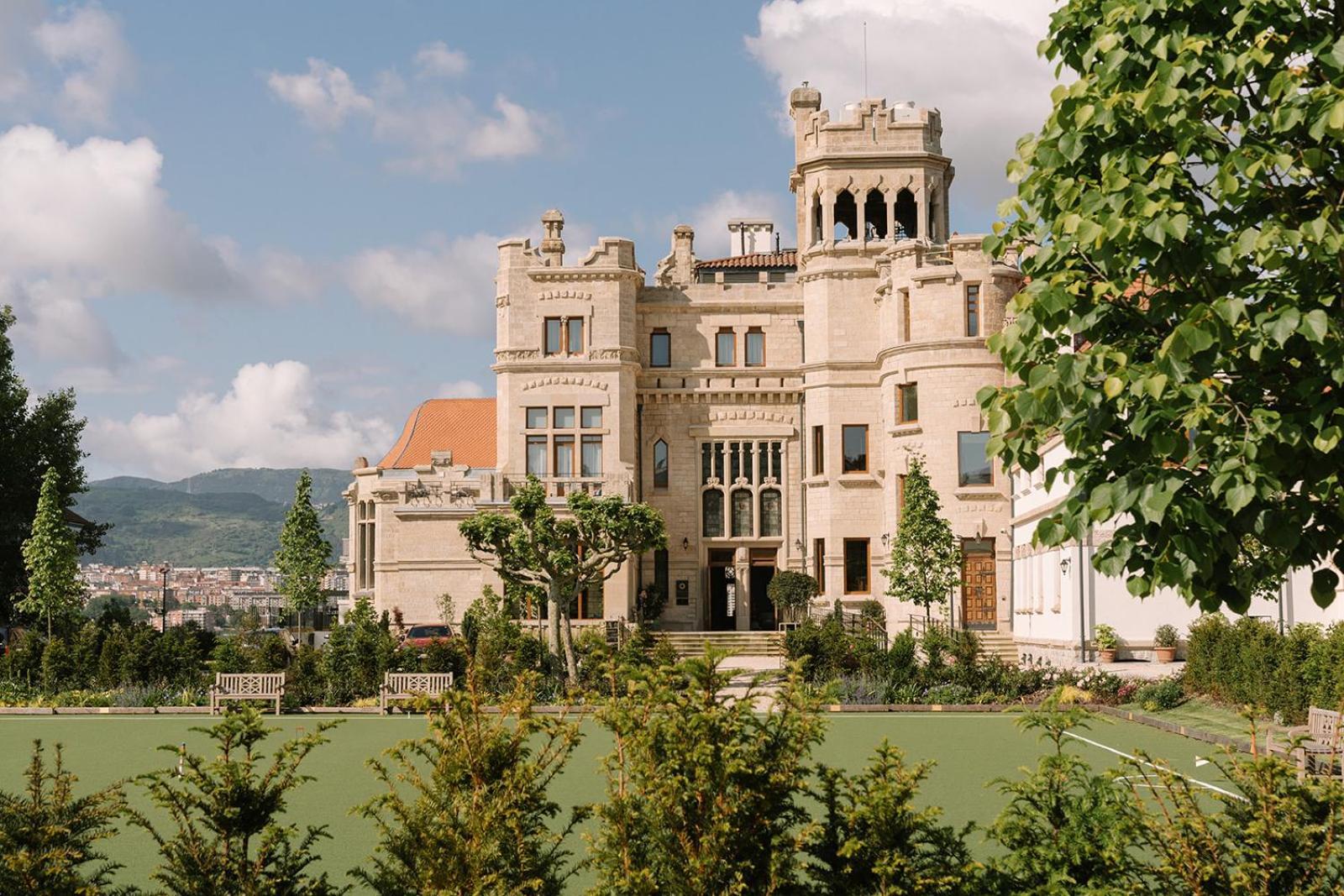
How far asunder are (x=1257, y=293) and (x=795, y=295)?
45.0 m

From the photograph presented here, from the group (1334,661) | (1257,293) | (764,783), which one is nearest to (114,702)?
(1334,661)

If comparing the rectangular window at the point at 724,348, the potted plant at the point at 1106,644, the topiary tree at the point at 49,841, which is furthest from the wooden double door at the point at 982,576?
the topiary tree at the point at 49,841

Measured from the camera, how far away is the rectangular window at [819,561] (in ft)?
161

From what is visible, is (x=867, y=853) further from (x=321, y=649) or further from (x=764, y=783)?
(x=321, y=649)

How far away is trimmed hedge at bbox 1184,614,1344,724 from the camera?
75.3 ft

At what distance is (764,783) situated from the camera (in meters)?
7.93

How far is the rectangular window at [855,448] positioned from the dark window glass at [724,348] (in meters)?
5.47

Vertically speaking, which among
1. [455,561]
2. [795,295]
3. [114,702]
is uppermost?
[795,295]

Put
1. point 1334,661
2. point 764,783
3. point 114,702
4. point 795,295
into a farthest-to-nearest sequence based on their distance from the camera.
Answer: point 795,295, point 114,702, point 1334,661, point 764,783

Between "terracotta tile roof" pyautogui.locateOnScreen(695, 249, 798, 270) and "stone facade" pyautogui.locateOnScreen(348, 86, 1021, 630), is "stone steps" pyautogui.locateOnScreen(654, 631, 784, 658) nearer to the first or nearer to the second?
"stone facade" pyautogui.locateOnScreen(348, 86, 1021, 630)

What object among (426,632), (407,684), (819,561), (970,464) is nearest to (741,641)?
(819,561)

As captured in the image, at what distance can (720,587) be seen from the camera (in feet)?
172

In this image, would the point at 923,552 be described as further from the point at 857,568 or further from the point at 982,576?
the point at 857,568

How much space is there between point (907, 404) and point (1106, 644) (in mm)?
13750
